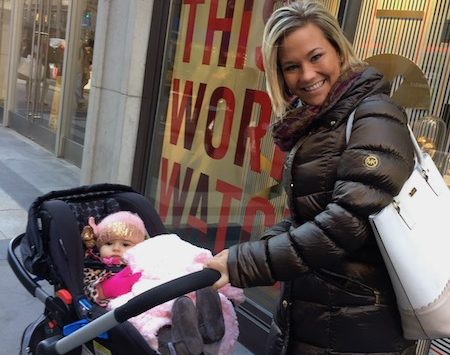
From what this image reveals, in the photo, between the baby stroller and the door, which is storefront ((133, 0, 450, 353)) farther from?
the door

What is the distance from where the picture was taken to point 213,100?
4.92m

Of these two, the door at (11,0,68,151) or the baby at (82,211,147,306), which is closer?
the baby at (82,211,147,306)

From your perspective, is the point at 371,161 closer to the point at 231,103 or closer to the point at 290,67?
the point at 290,67

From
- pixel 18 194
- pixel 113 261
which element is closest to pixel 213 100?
pixel 113 261

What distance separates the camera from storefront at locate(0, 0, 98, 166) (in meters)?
9.11

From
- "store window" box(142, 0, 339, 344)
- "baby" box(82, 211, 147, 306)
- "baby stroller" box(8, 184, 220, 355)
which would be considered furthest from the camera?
"store window" box(142, 0, 339, 344)

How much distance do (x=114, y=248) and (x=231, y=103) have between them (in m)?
2.29

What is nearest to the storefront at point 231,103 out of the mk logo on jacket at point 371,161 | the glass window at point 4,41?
the mk logo on jacket at point 371,161

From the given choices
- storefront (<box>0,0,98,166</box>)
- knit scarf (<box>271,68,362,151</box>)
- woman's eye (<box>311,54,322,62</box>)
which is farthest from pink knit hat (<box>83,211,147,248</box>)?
storefront (<box>0,0,98,166</box>)

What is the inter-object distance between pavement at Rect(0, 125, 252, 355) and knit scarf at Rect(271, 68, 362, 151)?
98.0 inches

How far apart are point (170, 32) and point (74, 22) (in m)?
4.34

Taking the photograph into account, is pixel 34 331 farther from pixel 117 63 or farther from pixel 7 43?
pixel 7 43

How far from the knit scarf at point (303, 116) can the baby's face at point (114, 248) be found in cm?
122

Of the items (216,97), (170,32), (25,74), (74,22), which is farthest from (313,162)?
(25,74)
